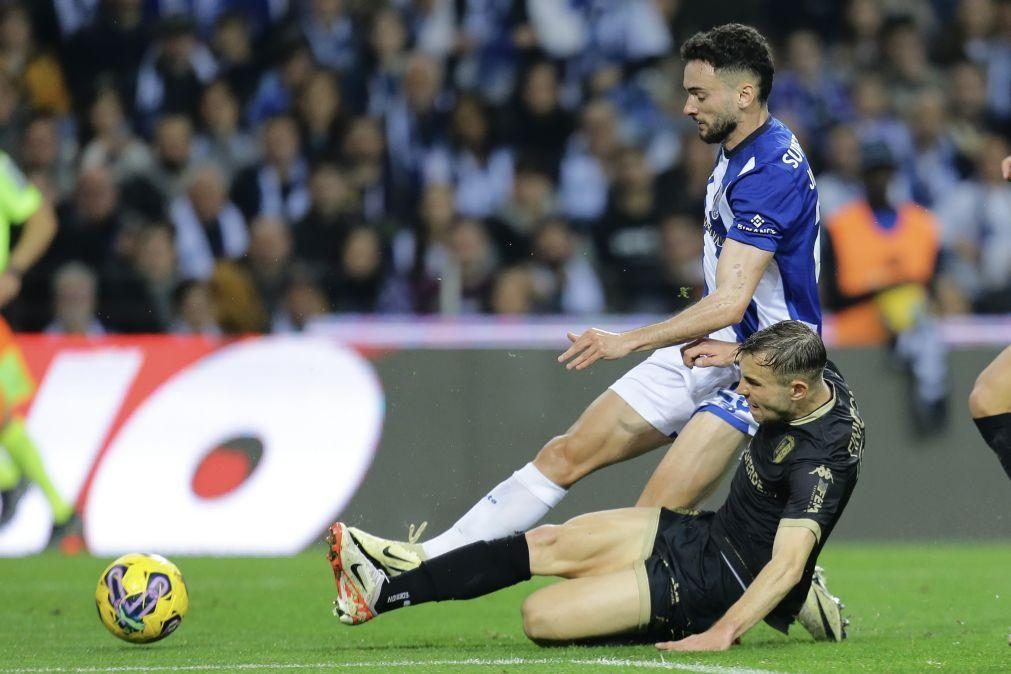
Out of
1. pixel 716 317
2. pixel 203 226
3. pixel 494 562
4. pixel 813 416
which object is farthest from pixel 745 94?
pixel 203 226

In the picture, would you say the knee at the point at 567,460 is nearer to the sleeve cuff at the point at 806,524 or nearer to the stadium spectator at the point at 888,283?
the sleeve cuff at the point at 806,524

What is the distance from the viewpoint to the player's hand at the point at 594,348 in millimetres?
5977

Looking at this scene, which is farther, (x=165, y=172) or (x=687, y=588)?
(x=165, y=172)

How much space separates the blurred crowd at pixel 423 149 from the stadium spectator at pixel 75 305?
2 centimetres

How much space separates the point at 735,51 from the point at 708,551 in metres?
1.88

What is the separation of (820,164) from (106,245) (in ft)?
18.5

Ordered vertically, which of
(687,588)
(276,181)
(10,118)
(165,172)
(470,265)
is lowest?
(470,265)

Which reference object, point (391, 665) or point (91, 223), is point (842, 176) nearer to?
point (91, 223)

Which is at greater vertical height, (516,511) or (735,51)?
(735,51)

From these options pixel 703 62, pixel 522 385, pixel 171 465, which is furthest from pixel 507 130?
pixel 703 62

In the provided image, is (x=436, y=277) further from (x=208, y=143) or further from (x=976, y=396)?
(x=976, y=396)

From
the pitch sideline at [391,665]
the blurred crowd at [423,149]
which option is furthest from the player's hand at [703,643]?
the blurred crowd at [423,149]

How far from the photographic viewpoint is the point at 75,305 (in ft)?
35.7

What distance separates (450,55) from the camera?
13.7 metres
